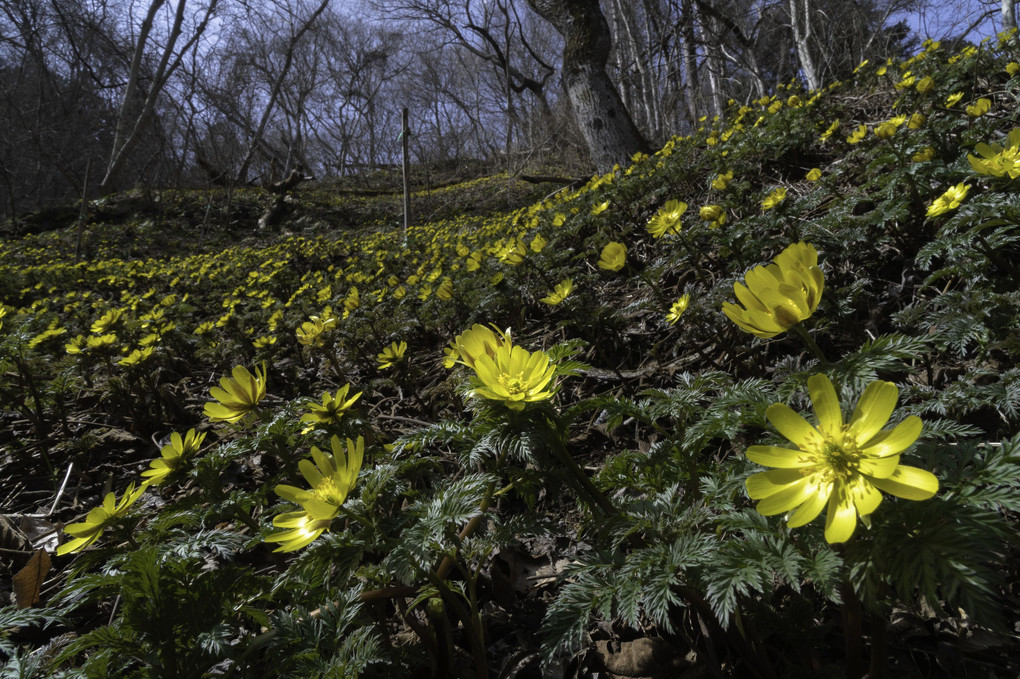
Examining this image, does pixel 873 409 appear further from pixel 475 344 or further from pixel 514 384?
pixel 475 344

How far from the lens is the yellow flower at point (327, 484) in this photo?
A: 1.28 metres

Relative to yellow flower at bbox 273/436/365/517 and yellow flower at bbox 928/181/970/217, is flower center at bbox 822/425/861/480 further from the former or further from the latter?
yellow flower at bbox 928/181/970/217

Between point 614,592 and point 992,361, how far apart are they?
197 cm

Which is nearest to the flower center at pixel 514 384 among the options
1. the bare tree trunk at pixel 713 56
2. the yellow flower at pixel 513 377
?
the yellow flower at pixel 513 377

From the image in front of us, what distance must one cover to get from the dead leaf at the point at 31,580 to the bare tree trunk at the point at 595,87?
23.3ft

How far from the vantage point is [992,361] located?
76.9 inches

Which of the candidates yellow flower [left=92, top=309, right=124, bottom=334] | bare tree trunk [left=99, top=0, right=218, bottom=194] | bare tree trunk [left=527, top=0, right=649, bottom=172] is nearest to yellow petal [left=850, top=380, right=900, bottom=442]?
yellow flower [left=92, top=309, right=124, bottom=334]

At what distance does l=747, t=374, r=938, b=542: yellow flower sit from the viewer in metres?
0.85

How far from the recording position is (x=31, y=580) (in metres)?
2.05

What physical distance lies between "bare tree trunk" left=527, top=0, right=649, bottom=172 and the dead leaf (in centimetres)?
711

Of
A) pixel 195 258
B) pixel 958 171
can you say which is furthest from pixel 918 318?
pixel 195 258

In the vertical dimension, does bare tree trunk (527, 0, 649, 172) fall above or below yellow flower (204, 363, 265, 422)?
above

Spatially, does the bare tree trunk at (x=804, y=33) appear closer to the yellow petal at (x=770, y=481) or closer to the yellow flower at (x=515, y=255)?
the yellow flower at (x=515, y=255)

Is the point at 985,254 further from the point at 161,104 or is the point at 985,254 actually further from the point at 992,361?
the point at 161,104
